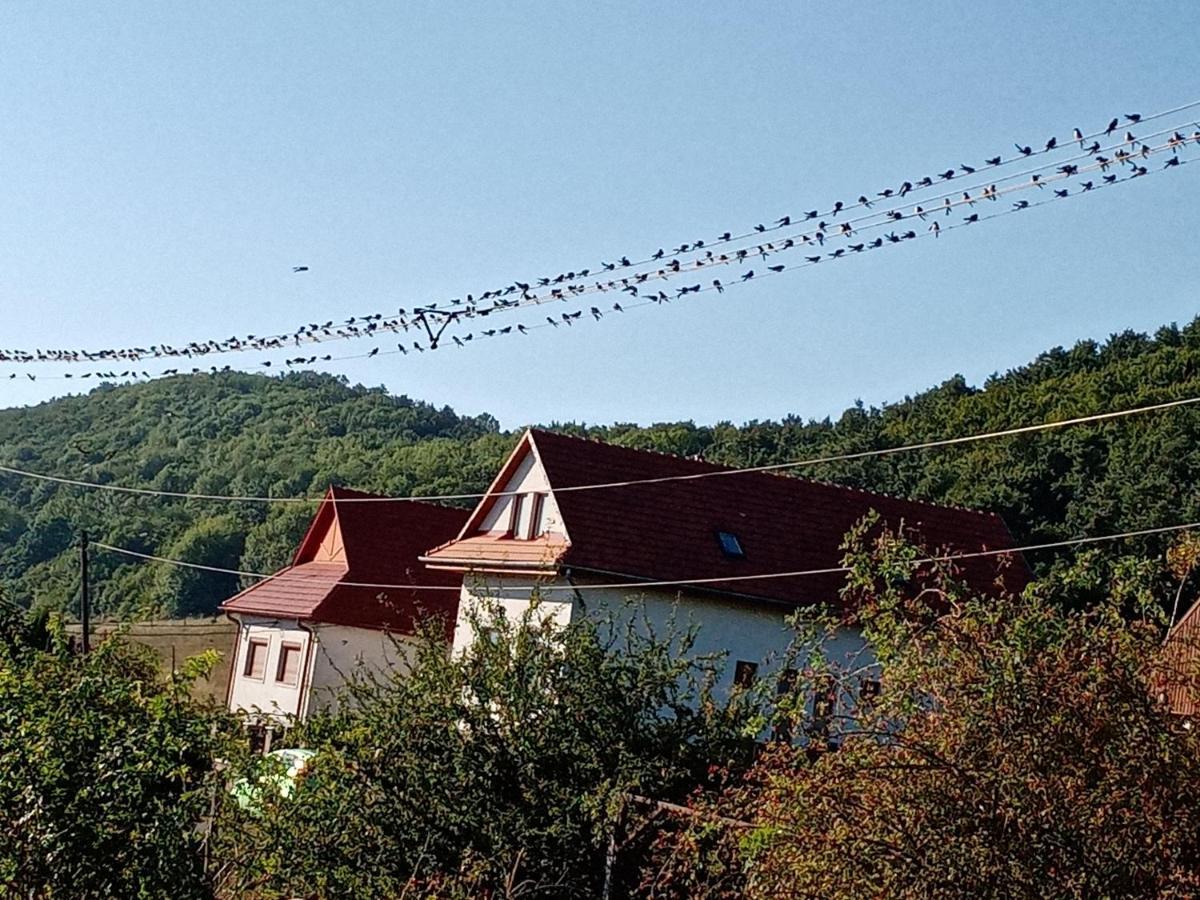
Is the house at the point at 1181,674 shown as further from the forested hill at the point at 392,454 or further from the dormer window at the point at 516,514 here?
the forested hill at the point at 392,454

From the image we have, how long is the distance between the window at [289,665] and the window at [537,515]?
789 cm

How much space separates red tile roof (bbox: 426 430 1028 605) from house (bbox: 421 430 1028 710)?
24 millimetres

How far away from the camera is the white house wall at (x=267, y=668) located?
1142 inches

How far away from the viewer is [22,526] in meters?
62.8

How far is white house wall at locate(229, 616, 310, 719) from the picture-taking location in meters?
29.0

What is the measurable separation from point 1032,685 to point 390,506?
2691 cm

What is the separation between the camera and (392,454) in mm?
63062

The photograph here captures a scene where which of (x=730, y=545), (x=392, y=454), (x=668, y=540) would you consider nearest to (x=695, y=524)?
(x=730, y=545)

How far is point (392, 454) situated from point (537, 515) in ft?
131

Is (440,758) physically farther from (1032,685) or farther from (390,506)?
(390,506)

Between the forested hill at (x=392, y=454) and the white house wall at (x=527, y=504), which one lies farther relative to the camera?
the forested hill at (x=392, y=454)

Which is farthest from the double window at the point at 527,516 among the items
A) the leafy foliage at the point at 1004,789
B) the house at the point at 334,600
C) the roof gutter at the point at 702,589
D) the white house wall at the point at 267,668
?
the leafy foliage at the point at 1004,789

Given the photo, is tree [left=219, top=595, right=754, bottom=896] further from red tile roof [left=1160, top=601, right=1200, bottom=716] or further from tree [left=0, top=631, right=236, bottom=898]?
red tile roof [left=1160, top=601, right=1200, bottom=716]

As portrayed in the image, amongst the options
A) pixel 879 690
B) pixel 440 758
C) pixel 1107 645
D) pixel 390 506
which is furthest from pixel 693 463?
pixel 1107 645
